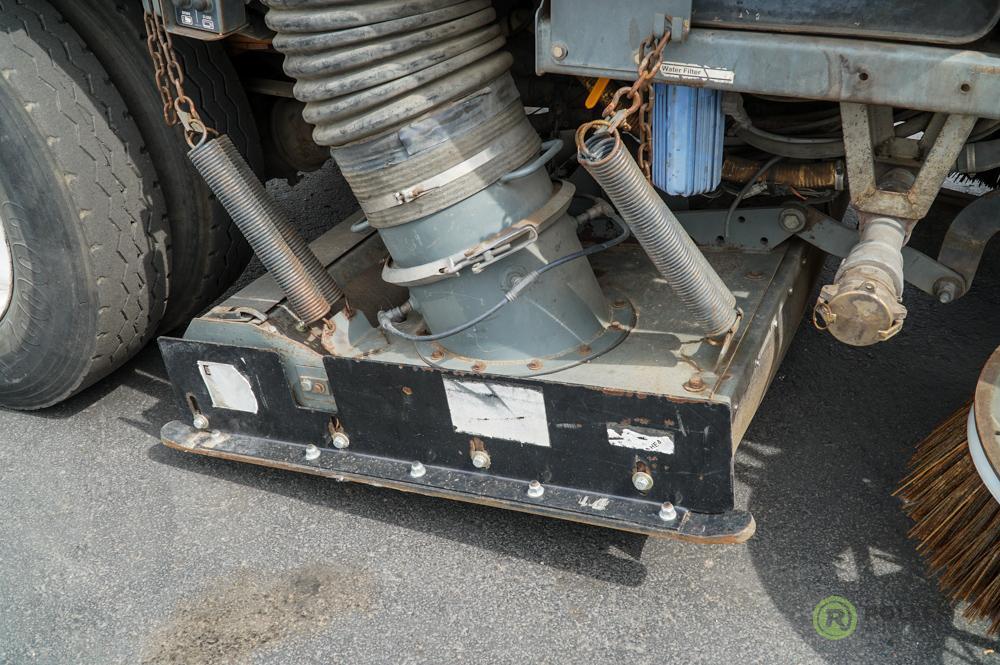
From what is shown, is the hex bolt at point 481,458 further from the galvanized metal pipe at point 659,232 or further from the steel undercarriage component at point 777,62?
the steel undercarriage component at point 777,62

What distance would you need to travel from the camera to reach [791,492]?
2203mm

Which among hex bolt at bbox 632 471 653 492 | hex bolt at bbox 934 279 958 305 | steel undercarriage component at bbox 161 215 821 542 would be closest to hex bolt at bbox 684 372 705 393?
steel undercarriage component at bbox 161 215 821 542

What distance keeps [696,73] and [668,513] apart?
848 millimetres

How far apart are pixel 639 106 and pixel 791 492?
1053 mm

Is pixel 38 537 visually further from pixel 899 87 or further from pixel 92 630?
pixel 899 87

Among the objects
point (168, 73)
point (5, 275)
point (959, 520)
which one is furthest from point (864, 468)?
point (5, 275)

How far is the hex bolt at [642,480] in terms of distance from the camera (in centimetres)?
188

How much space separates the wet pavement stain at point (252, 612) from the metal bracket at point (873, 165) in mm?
1316

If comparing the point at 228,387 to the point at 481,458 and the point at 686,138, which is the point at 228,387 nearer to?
the point at 481,458

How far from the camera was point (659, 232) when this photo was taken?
1688 millimetres

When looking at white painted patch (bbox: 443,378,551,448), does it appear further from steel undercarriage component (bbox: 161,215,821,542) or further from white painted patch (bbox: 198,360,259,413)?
white painted patch (bbox: 198,360,259,413)

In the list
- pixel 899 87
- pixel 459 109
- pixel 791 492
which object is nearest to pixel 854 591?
pixel 791 492

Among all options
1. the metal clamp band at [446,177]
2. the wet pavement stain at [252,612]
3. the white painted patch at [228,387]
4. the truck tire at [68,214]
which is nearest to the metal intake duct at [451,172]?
the metal clamp band at [446,177]

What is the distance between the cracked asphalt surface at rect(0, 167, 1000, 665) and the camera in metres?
1.90
